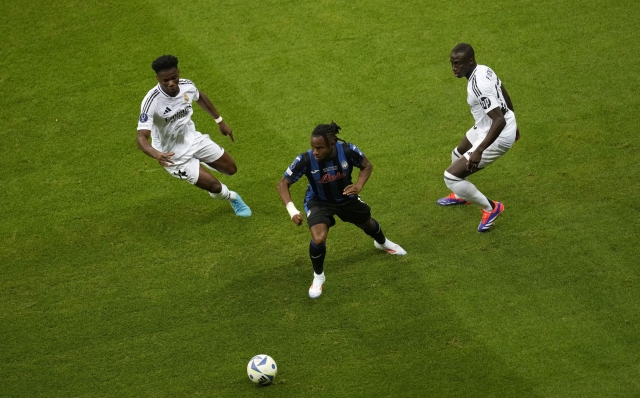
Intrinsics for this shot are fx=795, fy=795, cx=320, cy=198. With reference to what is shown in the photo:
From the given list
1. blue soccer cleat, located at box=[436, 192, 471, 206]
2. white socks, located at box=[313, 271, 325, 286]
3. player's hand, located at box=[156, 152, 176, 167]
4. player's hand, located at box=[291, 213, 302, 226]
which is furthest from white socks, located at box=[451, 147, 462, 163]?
player's hand, located at box=[156, 152, 176, 167]

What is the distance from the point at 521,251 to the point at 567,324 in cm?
141

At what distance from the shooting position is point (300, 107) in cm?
1277

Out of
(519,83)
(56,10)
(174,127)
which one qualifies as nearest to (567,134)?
(519,83)

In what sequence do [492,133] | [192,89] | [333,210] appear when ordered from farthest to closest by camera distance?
[192,89] → [492,133] → [333,210]

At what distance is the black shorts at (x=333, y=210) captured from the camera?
923cm

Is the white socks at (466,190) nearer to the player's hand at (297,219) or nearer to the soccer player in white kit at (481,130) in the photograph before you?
the soccer player in white kit at (481,130)

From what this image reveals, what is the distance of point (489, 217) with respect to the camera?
1012cm

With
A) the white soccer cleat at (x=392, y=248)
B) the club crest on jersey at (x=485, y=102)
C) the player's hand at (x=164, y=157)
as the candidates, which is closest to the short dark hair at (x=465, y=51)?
the club crest on jersey at (x=485, y=102)

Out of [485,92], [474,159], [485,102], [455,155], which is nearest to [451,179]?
[474,159]

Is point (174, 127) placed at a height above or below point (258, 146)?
above

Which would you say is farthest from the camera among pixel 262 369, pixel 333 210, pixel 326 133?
pixel 333 210

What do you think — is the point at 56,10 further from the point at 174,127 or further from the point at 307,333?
the point at 307,333

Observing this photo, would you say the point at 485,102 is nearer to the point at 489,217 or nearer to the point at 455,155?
the point at 455,155

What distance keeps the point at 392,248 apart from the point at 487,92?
222 centimetres
